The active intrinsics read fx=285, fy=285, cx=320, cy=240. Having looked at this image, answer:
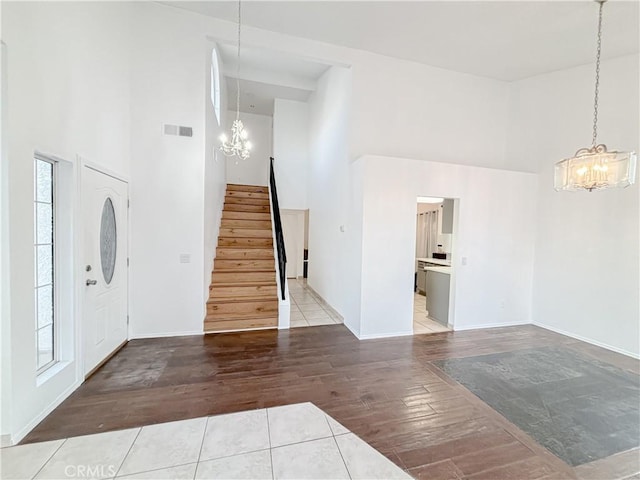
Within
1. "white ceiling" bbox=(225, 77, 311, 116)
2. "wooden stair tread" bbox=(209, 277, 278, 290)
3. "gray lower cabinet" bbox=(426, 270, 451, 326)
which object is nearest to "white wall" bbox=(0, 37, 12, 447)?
"wooden stair tread" bbox=(209, 277, 278, 290)

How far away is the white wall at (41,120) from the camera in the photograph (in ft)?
6.64

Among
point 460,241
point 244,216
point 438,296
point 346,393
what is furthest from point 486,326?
point 244,216

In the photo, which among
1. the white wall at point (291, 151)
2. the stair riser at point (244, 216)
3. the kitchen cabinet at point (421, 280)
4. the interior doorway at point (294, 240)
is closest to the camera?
the stair riser at point (244, 216)

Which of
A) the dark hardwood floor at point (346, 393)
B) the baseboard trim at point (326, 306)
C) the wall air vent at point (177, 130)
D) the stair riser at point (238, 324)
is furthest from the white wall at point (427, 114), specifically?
the dark hardwood floor at point (346, 393)

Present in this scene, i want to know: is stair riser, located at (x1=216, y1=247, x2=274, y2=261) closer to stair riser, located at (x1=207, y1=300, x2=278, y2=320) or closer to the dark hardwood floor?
stair riser, located at (x1=207, y1=300, x2=278, y2=320)

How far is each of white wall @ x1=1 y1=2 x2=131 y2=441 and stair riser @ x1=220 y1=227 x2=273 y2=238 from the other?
8.70 feet

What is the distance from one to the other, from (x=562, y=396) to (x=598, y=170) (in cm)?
234

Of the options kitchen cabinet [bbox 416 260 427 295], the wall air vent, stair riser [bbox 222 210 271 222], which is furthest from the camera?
kitchen cabinet [bbox 416 260 427 295]

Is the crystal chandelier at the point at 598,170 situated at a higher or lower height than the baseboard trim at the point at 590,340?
higher

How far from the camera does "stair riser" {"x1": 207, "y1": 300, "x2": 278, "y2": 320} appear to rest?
14.4 ft

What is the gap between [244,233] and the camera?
231 inches

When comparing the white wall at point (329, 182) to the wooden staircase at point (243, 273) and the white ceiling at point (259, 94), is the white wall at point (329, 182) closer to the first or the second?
the white ceiling at point (259, 94)

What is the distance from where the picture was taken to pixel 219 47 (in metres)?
5.41

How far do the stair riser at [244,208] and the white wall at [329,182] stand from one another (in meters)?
1.23
